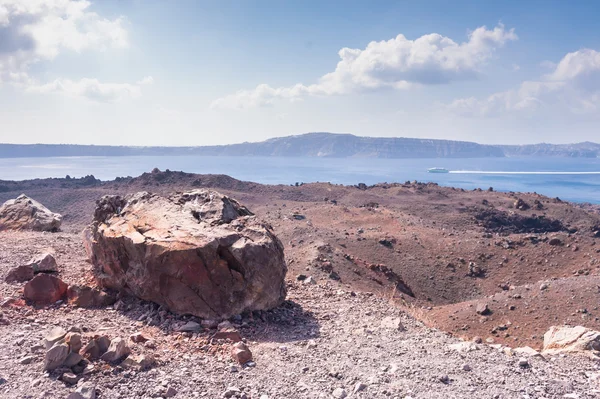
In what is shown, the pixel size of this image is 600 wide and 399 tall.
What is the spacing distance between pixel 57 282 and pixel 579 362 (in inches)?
341

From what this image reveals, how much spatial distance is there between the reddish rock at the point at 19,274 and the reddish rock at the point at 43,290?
3.58ft

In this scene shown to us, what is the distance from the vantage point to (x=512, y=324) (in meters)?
12.4

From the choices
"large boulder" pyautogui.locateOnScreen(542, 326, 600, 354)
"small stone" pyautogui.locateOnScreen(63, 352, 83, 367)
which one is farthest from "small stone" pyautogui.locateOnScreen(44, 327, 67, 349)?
"large boulder" pyautogui.locateOnScreen(542, 326, 600, 354)

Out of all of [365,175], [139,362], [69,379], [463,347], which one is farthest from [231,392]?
[365,175]

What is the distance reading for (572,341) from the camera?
771 centimetres

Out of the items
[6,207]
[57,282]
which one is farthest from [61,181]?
[57,282]

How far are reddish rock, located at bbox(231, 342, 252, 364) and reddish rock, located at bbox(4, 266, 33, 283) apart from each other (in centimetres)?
517

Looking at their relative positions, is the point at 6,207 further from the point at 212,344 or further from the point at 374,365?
the point at 374,365

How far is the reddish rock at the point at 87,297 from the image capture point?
786 centimetres

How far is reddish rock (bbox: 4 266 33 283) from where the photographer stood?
28.1ft

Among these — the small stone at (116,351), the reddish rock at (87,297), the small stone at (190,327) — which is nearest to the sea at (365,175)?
the small stone at (190,327)

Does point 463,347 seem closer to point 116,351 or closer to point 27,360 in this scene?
point 116,351

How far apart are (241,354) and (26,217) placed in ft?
43.5

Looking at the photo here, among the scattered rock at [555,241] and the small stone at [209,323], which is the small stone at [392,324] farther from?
the scattered rock at [555,241]
